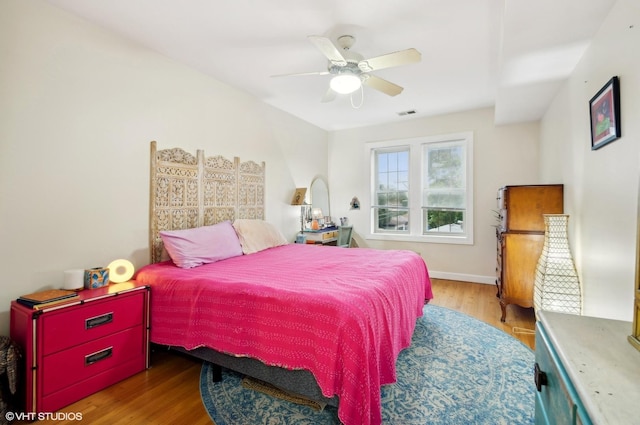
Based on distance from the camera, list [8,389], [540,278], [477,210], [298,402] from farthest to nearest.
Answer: [477,210], [540,278], [298,402], [8,389]

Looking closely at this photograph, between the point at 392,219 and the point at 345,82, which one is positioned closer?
the point at 345,82

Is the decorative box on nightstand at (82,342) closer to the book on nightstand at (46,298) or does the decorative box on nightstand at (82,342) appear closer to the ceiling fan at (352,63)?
the book on nightstand at (46,298)

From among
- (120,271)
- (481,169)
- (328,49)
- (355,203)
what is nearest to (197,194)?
(120,271)

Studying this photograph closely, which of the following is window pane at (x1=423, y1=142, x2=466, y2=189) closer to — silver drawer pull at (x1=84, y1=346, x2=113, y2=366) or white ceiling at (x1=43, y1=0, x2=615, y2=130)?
white ceiling at (x1=43, y1=0, x2=615, y2=130)

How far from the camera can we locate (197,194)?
3156 millimetres

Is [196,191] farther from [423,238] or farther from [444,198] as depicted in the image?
[444,198]

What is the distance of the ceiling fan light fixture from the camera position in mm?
2420

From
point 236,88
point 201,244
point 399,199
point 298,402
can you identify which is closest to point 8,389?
point 201,244

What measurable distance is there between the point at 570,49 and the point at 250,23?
247 cm

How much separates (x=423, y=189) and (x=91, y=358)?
4590 millimetres

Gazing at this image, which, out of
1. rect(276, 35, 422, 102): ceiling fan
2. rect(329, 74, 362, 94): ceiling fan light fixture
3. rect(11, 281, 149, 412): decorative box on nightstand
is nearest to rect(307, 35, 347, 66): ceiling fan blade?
rect(276, 35, 422, 102): ceiling fan

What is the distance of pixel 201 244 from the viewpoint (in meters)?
2.76

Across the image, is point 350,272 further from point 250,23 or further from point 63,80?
point 63,80

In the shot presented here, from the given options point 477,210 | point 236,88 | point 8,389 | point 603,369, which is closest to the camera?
point 603,369
